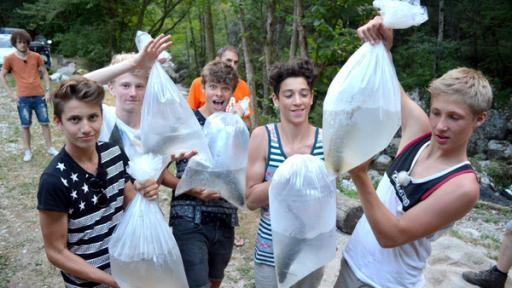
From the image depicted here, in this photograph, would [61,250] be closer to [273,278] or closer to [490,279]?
[273,278]

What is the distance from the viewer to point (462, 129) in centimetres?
138

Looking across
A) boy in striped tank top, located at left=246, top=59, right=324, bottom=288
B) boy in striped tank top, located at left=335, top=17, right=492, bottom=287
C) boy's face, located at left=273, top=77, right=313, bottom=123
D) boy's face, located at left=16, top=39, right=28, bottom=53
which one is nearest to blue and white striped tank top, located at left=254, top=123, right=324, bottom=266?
boy in striped tank top, located at left=246, top=59, right=324, bottom=288

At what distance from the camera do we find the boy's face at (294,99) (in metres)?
1.99

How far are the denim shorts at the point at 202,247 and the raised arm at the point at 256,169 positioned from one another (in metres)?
0.29

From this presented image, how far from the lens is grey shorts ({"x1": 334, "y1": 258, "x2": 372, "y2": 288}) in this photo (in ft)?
5.44

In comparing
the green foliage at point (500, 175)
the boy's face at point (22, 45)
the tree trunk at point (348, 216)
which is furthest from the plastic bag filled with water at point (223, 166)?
the green foliage at point (500, 175)

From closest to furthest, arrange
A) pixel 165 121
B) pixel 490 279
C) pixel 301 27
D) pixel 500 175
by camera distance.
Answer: pixel 165 121 < pixel 490 279 < pixel 301 27 < pixel 500 175

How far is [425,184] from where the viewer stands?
1427mm

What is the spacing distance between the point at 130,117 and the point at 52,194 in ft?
2.47

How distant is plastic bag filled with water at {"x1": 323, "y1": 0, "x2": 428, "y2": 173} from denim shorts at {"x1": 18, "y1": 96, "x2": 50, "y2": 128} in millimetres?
5579

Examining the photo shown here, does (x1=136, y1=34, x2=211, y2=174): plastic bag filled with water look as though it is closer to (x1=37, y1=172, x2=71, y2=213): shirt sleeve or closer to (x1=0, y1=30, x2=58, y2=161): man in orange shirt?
(x1=37, y1=172, x2=71, y2=213): shirt sleeve

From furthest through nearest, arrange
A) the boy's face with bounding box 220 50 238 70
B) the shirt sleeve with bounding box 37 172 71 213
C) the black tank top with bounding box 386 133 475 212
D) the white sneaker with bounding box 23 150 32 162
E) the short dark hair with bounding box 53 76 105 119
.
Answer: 1. the white sneaker with bounding box 23 150 32 162
2. the boy's face with bounding box 220 50 238 70
3. the short dark hair with bounding box 53 76 105 119
4. the shirt sleeve with bounding box 37 172 71 213
5. the black tank top with bounding box 386 133 475 212

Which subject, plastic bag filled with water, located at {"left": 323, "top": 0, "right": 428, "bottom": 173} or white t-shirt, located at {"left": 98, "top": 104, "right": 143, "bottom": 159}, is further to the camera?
white t-shirt, located at {"left": 98, "top": 104, "right": 143, "bottom": 159}

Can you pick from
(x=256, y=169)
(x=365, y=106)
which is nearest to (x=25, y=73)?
(x=256, y=169)
